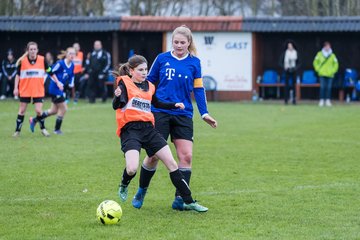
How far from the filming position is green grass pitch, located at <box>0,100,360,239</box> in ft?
27.7

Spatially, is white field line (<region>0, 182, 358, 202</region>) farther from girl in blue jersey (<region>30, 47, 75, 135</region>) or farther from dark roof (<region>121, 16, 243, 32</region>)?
dark roof (<region>121, 16, 243, 32</region>)

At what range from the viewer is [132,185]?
451 inches

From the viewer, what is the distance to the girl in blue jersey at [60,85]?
17766 millimetres

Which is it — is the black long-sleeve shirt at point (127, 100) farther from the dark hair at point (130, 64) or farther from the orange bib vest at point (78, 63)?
the orange bib vest at point (78, 63)

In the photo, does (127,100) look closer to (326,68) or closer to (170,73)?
(170,73)

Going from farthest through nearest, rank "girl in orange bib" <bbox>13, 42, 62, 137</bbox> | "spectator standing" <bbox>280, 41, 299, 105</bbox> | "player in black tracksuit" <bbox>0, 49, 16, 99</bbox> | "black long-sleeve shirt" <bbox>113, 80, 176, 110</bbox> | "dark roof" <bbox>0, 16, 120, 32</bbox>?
"dark roof" <bbox>0, 16, 120, 32</bbox>
"player in black tracksuit" <bbox>0, 49, 16, 99</bbox>
"spectator standing" <bbox>280, 41, 299, 105</bbox>
"girl in orange bib" <bbox>13, 42, 62, 137</bbox>
"black long-sleeve shirt" <bbox>113, 80, 176, 110</bbox>

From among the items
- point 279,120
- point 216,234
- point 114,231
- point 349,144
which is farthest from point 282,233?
point 279,120

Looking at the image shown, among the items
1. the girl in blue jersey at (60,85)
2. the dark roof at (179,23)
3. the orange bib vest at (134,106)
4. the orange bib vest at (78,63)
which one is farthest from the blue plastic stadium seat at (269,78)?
the orange bib vest at (134,106)

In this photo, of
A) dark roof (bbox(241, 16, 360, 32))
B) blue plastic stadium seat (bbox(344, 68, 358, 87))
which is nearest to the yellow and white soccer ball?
blue plastic stadium seat (bbox(344, 68, 358, 87))

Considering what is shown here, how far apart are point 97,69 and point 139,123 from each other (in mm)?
20777

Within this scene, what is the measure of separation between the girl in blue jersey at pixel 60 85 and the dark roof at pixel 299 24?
13.5 m

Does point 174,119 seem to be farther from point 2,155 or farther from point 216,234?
point 2,155

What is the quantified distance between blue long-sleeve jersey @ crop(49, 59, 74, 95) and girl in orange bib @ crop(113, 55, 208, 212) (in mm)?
8630

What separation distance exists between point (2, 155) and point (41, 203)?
502 centimetres
